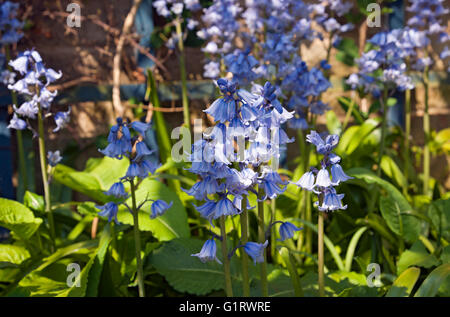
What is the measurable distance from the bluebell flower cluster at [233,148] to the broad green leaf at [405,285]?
2.20 feet

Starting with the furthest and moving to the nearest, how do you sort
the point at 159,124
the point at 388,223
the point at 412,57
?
the point at 412,57 → the point at 159,124 → the point at 388,223

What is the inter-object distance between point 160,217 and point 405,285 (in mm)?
1107

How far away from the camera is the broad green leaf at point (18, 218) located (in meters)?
2.11

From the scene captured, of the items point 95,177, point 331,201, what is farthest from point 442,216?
point 95,177

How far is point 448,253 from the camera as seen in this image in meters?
1.97

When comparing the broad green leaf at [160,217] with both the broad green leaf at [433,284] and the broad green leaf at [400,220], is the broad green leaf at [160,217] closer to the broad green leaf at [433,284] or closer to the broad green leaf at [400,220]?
the broad green leaf at [400,220]

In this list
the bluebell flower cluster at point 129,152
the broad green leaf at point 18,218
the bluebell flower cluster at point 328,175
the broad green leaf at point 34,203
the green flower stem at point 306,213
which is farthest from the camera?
the green flower stem at point 306,213

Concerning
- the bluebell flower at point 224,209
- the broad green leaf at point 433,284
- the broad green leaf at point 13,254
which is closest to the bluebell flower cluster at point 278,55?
the bluebell flower at point 224,209

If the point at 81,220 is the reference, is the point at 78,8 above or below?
above

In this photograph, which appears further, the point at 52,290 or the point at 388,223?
the point at 388,223

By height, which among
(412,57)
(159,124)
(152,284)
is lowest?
(152,284)
